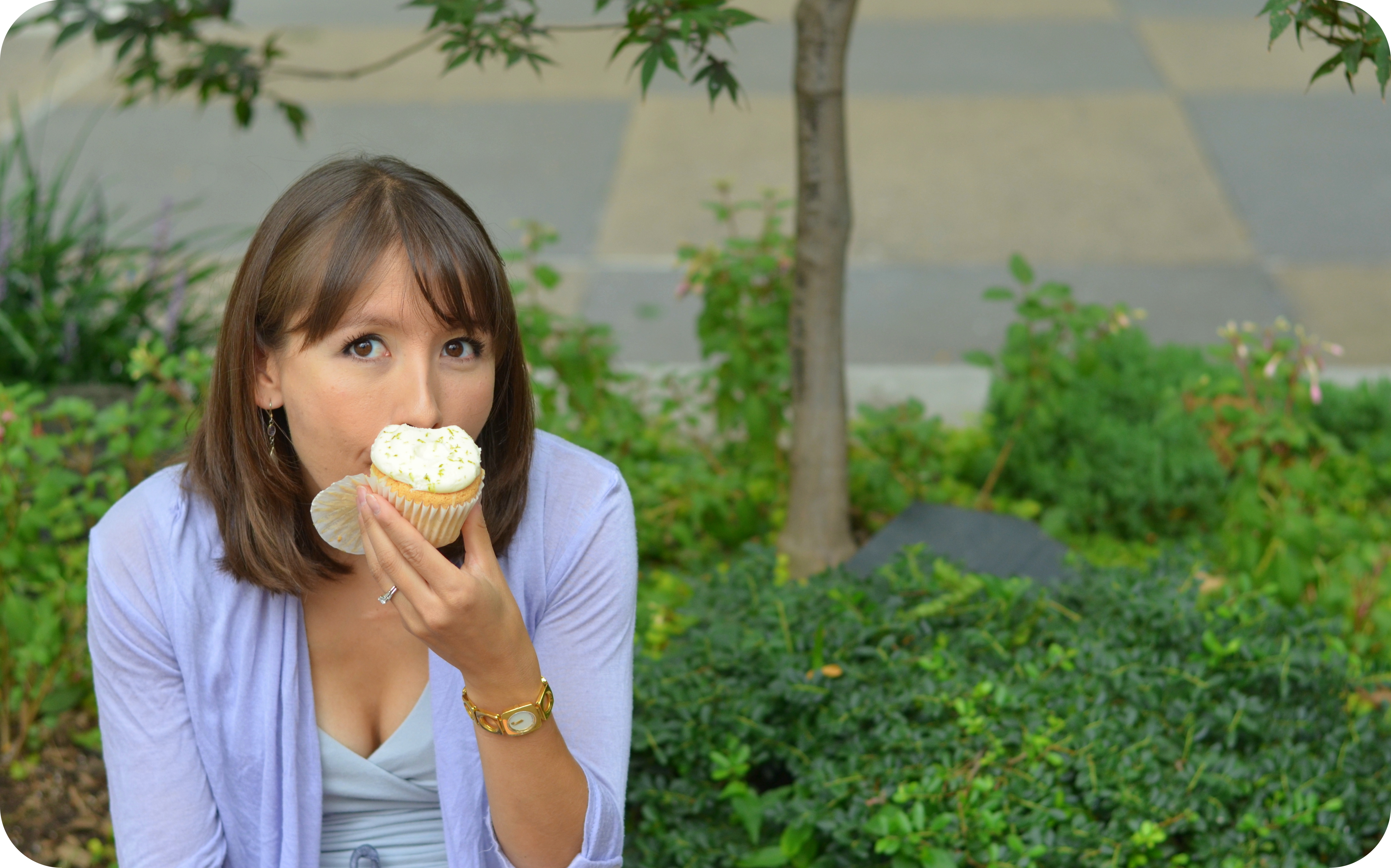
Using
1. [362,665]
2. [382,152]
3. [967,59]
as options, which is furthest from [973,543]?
[967,59]

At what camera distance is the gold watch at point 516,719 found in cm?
158

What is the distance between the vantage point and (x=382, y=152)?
608cm

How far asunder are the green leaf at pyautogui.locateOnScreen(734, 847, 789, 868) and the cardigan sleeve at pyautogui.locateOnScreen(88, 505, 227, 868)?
0.92m

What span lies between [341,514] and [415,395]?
0.19m

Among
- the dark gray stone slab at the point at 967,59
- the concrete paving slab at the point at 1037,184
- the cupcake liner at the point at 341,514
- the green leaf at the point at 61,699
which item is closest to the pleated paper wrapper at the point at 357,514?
the cupcake liner at the point at 341,514

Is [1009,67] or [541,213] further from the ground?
[1009,67]

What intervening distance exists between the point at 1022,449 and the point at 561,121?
14.4 ft

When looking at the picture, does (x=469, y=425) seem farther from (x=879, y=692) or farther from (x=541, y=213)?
(x=541, y=213)

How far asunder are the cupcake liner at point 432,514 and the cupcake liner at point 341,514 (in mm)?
17

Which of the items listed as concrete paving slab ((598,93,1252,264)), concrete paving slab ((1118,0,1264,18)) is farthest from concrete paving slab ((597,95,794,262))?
concrete paving slab ((1118,0,1264,18))

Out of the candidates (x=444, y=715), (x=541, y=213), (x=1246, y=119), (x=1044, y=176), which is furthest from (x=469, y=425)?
(x=1246, y=119)

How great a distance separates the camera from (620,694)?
179cm

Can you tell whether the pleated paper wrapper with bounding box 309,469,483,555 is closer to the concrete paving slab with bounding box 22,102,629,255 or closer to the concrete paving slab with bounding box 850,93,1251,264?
the concrete paving slab with bounding box 22,102,629,255

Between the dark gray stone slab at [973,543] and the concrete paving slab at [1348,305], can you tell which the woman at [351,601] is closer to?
the dark gray stone slab at [973,543]
